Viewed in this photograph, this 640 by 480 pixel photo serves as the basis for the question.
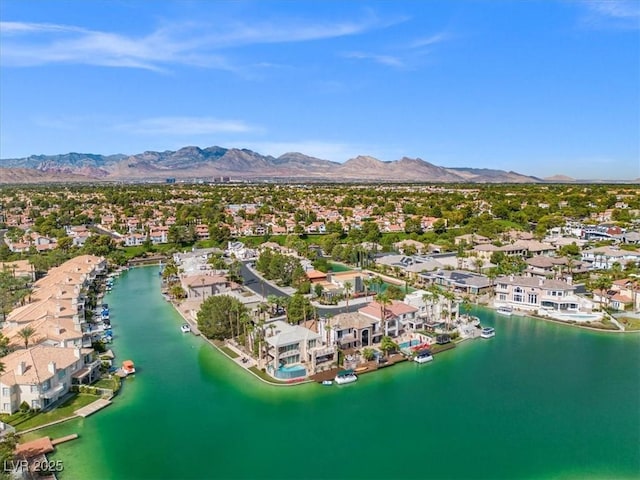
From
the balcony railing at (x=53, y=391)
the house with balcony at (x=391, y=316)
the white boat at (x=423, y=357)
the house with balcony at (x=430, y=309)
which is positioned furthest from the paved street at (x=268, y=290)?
the balcony railing at (x=53, y=391)

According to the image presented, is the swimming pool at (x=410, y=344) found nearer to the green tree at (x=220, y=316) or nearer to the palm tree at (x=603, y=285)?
the green tree at (x=220, y=316)

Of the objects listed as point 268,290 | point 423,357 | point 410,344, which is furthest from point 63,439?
point 268,290

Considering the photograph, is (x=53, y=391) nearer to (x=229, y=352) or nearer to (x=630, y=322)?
(x=229, y=352)

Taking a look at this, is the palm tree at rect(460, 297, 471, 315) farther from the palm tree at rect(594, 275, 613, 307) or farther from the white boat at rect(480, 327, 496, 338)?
the palm tree at rect(594, 275, 613, 307)


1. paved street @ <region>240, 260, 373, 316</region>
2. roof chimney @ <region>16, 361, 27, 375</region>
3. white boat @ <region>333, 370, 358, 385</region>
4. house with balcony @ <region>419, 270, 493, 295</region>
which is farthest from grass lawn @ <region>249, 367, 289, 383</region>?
house with balcony @ <region>419, 270, 493, 295</region>

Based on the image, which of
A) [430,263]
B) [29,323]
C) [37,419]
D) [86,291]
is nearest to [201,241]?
[86,291]

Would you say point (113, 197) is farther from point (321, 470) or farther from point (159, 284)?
point (321, 470)
